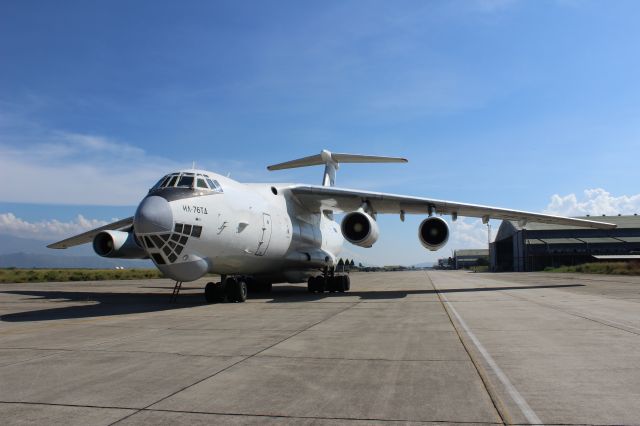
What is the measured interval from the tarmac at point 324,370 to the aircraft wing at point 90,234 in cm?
966

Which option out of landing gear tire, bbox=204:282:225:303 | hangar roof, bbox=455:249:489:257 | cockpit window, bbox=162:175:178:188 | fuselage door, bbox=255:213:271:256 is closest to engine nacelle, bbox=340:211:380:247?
fuselage door, bbox=255:213:271:256

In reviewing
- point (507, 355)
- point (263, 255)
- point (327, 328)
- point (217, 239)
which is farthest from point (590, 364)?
point (263, 255)

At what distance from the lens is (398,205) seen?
695 inches

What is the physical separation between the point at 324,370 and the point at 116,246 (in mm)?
12351

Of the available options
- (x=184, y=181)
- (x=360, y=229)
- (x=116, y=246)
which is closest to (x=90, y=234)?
(x=116, y=246)

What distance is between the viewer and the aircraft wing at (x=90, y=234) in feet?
62.1

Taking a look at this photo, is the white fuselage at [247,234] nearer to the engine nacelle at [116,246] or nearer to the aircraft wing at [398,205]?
the aircraft wing at [398,205]

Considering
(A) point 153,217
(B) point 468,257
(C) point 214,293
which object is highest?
(B) point 468,257

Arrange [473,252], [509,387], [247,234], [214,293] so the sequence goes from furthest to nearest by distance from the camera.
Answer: [473,252], [214,293], [247,234], [509,387]

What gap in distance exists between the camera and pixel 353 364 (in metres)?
5.33

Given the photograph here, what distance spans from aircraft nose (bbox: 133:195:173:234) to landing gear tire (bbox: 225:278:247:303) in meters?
3.68

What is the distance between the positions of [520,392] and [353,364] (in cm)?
176

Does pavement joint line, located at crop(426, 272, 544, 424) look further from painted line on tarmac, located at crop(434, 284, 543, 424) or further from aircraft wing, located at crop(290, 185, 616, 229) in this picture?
aircraft wing, located at crop(290, 185, 616, 229)

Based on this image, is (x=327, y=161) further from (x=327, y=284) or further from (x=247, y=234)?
(x=247, y=234)
